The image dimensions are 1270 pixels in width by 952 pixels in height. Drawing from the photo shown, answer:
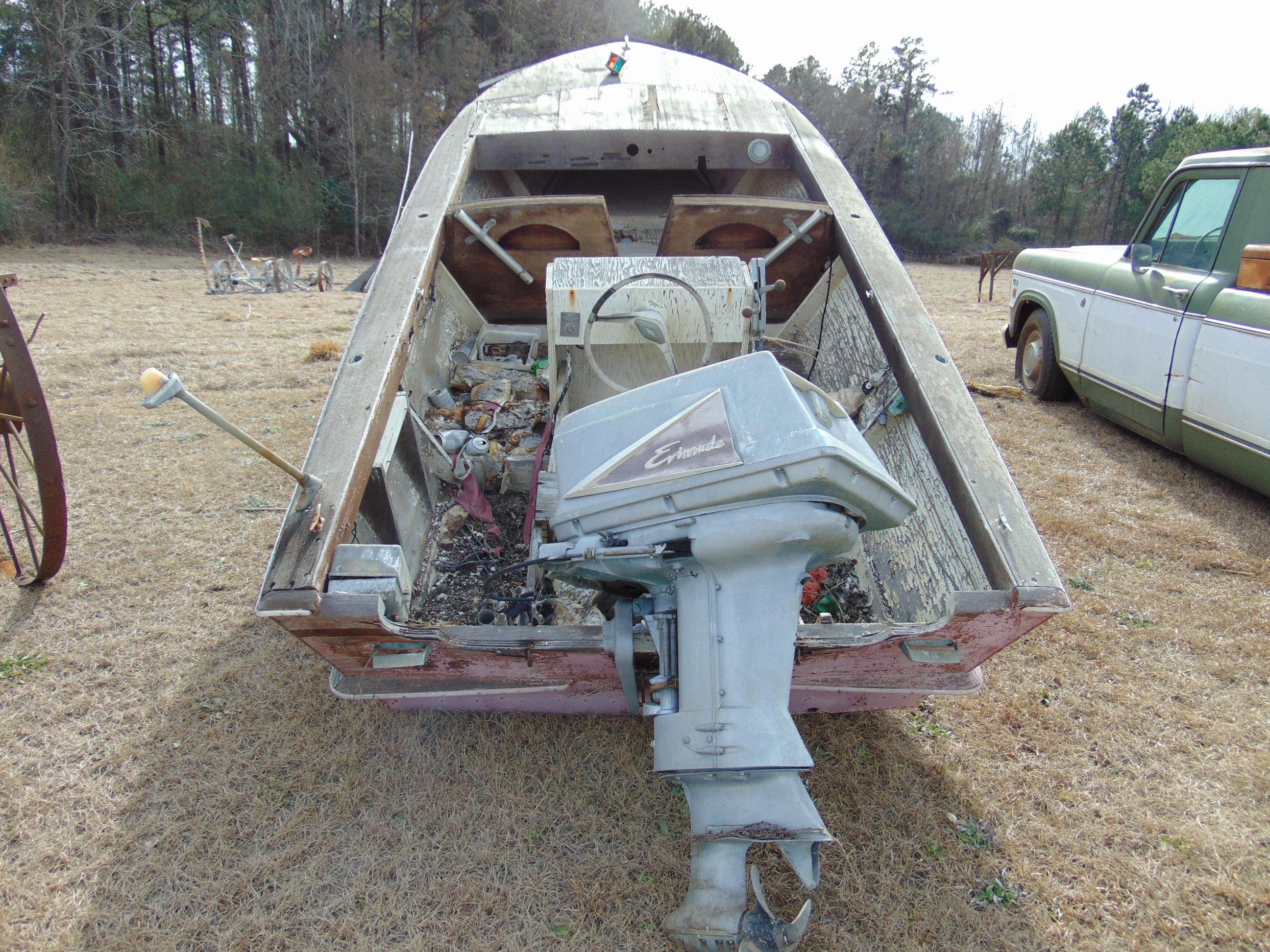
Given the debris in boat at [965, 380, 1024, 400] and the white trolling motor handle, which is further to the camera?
the debris in boat at [965, 380, 1024, 400]

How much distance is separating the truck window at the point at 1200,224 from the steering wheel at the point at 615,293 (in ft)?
10.8

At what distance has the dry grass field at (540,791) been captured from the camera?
1.83 metres

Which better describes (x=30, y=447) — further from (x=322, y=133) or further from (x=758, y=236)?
(x=322, y=133)

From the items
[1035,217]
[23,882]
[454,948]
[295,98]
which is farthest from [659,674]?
[1035,217]

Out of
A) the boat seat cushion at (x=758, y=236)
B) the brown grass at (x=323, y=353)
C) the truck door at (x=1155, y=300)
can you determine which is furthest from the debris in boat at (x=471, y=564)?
the brown grass at (x=323, y=353)

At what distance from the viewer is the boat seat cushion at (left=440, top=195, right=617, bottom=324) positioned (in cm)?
350

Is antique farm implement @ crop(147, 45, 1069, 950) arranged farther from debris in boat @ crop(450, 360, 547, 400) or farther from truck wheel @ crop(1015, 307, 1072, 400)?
truck wheel @ crop(1015, 307, 1072, 400)

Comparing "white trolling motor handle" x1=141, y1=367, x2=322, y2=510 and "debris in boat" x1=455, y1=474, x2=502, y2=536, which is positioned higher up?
"white trolling motor handle" x1=141, y1=367, x2=322, y2=510

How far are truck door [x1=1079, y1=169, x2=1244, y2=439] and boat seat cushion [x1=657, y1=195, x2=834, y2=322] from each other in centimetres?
218

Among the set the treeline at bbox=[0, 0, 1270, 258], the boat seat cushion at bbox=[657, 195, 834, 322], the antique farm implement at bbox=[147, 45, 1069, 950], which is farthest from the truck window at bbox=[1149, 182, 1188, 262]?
the treeline at bbox=[0, 0, 1270, 258]

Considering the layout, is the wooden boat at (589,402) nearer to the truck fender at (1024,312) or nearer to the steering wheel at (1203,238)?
the steering wheel at (1203,238)

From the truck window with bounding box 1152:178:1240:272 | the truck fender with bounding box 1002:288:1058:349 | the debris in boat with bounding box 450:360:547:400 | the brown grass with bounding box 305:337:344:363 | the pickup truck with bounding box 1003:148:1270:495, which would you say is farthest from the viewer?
the brown grass with bounding box 305:337:344:363

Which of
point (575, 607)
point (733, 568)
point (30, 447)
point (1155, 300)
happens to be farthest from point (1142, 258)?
point (30, 447)

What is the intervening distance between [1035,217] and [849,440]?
99.9 feet
